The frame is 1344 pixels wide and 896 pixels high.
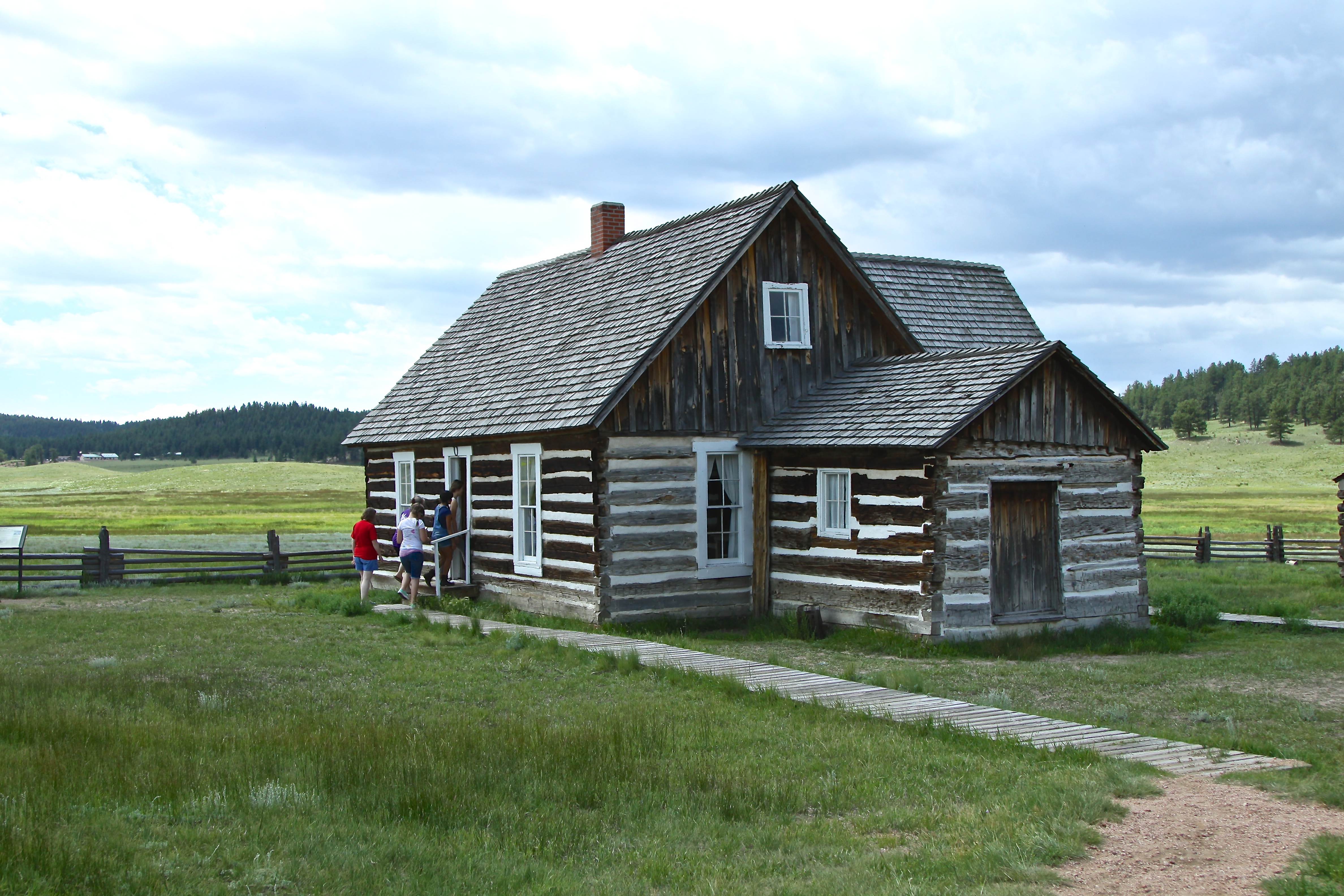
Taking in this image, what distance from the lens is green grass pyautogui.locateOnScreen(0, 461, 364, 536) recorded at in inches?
2293

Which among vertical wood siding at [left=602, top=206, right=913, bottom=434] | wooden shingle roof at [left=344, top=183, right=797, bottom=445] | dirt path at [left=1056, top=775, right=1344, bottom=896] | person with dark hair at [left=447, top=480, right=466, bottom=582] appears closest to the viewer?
dirt path at [left=1056, top=775, right=1344, bottom=896]

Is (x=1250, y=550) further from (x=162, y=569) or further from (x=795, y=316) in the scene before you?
(x=162, y=569)

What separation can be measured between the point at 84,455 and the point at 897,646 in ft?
674

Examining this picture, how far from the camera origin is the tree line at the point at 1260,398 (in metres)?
135

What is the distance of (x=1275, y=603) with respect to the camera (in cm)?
2019

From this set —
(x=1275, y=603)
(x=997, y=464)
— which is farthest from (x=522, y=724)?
(x=1275, y=603)

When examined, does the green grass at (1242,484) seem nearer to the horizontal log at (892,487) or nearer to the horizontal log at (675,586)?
the horizontal log at (675,586)

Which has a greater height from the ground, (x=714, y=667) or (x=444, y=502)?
(x=444, y=502)

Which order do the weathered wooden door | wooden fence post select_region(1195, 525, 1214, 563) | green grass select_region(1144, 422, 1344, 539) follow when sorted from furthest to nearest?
green grass select_region(1144, 422, 1344, 539) < wooden fence post select_region(1195, 525, 1214, 563) < the weathered wooden door

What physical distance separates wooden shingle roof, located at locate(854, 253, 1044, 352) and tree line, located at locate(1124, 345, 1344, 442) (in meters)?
115

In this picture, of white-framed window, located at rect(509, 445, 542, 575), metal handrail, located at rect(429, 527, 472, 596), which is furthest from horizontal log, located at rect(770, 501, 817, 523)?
metal handrail, located at rect(429, 527, 472, 596)

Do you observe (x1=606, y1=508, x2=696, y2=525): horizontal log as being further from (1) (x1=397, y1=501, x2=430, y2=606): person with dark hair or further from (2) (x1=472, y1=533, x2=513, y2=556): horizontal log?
(1) (x1=397, y1=501, x2=430, y2=606): person with dark hair

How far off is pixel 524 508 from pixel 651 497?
2.98 m

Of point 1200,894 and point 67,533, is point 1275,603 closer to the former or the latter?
point 1200,894
